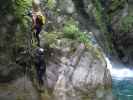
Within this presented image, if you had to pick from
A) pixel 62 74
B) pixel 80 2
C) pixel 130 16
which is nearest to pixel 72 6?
pixel 80 2

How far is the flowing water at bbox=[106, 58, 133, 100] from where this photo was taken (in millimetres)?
21328

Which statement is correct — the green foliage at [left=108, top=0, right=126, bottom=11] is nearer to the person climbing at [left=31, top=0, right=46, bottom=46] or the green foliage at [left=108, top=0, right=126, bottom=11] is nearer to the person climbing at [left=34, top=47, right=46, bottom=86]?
the person climbing at [left=31, top=0, right=46, bottom=46]

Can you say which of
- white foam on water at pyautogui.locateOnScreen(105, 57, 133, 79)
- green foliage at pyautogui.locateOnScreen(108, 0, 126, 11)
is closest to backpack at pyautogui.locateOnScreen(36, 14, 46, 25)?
white foam on water at pyautogui.locateOnScreen(105, 57, 133, 79)

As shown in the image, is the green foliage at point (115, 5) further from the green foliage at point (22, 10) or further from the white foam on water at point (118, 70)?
the green foliage at point (22, 10)

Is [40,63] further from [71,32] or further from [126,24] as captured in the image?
[126,24]

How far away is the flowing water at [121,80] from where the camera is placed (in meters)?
21.3

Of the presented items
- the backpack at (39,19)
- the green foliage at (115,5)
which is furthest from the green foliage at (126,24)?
the backpack at (39,19)

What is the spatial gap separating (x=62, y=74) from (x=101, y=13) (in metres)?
17.1

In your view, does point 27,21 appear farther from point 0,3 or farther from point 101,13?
point 101,13

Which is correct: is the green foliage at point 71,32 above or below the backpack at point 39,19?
below

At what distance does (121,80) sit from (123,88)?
2.99 metres

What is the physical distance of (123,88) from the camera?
76.9ft

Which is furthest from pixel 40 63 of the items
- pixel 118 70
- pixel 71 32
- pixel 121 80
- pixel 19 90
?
pixel 118 70

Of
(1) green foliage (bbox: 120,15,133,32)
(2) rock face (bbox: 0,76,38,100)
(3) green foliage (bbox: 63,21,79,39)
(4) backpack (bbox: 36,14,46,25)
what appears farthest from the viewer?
(1) green foliage (bbox: 120,15,133,32)
